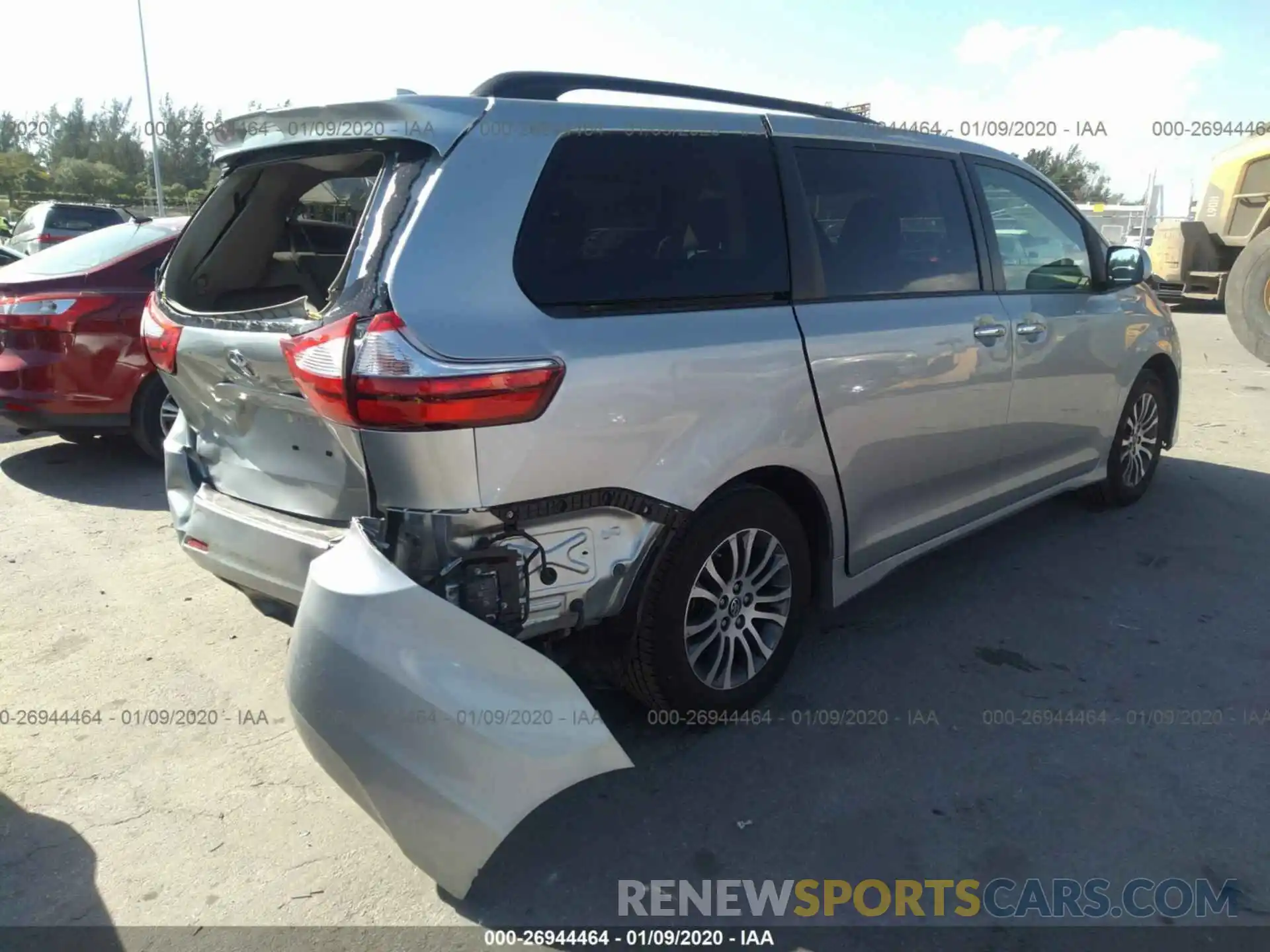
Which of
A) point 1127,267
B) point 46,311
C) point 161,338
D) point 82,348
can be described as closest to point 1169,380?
point 1127,267

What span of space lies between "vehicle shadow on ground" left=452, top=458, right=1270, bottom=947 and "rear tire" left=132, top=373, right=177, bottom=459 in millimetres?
3990

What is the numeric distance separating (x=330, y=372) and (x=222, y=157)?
4.46 feet

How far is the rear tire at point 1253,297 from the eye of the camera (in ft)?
32.5

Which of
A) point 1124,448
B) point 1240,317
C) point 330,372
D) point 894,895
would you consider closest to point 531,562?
point 330,372

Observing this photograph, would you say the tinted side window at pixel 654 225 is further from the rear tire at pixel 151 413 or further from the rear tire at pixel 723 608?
the rear tire at pixel 151 413

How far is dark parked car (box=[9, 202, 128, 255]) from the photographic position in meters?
16.6

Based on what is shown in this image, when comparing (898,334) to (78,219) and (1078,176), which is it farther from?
(1078,176)

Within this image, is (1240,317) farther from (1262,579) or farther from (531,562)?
(531,562)

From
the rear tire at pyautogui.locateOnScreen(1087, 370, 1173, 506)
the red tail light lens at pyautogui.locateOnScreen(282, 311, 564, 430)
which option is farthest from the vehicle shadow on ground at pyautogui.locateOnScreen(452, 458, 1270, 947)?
the red tail light lens at pyautogui.locateOnScreen(282, 311, 564, 430)

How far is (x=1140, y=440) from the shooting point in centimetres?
527

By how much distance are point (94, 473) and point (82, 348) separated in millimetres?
953

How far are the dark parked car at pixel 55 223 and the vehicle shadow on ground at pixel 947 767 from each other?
17.3m

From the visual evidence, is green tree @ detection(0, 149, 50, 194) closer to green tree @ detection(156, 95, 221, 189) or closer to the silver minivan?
green tree @ detection(156, 95, 221, 189)

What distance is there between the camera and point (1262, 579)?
4383 mm
